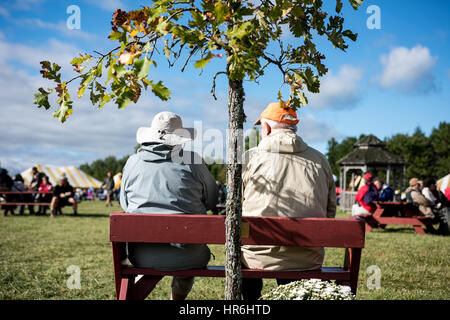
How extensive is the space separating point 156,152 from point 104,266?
341 centimetres

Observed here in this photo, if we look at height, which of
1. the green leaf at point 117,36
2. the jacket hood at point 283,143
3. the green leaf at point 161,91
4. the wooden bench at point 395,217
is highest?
the green leaf at point 117,36

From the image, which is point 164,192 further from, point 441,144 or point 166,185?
point 441,144

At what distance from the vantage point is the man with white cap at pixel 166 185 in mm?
3107

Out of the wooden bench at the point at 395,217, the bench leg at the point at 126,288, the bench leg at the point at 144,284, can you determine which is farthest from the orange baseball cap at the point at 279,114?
the wooden bench at the point at 395,217

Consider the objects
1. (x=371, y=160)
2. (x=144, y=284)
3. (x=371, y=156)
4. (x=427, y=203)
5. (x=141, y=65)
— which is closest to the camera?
(x=141, y=65)

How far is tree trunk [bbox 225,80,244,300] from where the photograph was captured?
2.16m

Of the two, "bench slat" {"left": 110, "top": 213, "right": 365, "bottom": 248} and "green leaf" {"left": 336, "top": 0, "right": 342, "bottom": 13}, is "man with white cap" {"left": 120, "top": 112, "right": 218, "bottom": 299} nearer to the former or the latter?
"bench slat" {"left": 110, "top": 213, "right": 365, "bottom": 248}

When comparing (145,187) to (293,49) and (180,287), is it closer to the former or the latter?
(180,287)

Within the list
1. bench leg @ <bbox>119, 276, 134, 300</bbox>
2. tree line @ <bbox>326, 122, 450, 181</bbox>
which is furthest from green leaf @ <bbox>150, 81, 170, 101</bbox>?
tree line @ <bbox>326, 122, 450, 181</bbox>

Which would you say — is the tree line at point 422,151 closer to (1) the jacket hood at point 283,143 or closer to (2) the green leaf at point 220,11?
(1) the jacket hood at point 283,143

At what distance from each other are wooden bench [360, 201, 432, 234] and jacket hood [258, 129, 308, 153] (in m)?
8.52

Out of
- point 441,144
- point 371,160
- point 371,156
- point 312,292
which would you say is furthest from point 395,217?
point 441,144

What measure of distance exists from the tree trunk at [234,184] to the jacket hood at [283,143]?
3.23ft

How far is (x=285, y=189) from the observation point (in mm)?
3100
